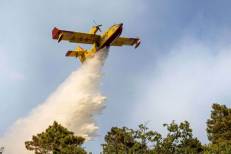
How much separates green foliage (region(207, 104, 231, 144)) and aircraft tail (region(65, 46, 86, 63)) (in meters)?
22.5

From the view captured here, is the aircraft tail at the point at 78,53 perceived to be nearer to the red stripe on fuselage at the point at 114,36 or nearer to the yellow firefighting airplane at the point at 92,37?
the yellow firefighting airplane at the point at 92,37

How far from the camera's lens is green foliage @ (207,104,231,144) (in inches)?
3222

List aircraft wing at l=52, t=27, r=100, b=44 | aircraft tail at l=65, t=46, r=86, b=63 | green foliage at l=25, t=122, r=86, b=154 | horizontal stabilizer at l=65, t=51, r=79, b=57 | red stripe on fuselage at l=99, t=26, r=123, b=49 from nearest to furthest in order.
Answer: green foliage at l=25, t=122, r=86, b=154
red stripe on fuselage at l=99, t=26, r=123, b=49
aircraft wing at l=52, t=27, r=100, b=44
aircraft tail at l=65, t=46, r=86, b=63
horizontal stabilizer at l=65, t=51, r=79, b=57

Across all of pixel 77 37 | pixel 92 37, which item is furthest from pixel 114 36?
pixel 77 37

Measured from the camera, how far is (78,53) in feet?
278

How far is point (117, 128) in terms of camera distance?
7525 centimetres

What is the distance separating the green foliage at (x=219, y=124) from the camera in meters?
81.8

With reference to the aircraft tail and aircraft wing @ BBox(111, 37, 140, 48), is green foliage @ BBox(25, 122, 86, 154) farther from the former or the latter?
aircraft wing @ BBox(111, 37, 140, 48)

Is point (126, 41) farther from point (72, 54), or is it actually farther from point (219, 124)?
point (219, 124)

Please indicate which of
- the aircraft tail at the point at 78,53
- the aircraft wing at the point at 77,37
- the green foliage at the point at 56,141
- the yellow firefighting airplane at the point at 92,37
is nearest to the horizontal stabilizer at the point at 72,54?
the aircraft tail at the point at 78,53

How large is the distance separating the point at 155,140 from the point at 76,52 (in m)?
26.9

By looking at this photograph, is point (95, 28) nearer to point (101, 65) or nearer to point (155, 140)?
point (101, 65)

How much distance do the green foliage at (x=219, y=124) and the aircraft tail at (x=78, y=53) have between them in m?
22.5

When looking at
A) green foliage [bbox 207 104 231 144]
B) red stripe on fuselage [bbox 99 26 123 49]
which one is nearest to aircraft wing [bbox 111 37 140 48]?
red stripe on fuselage [bbox 99 26 123 49]
